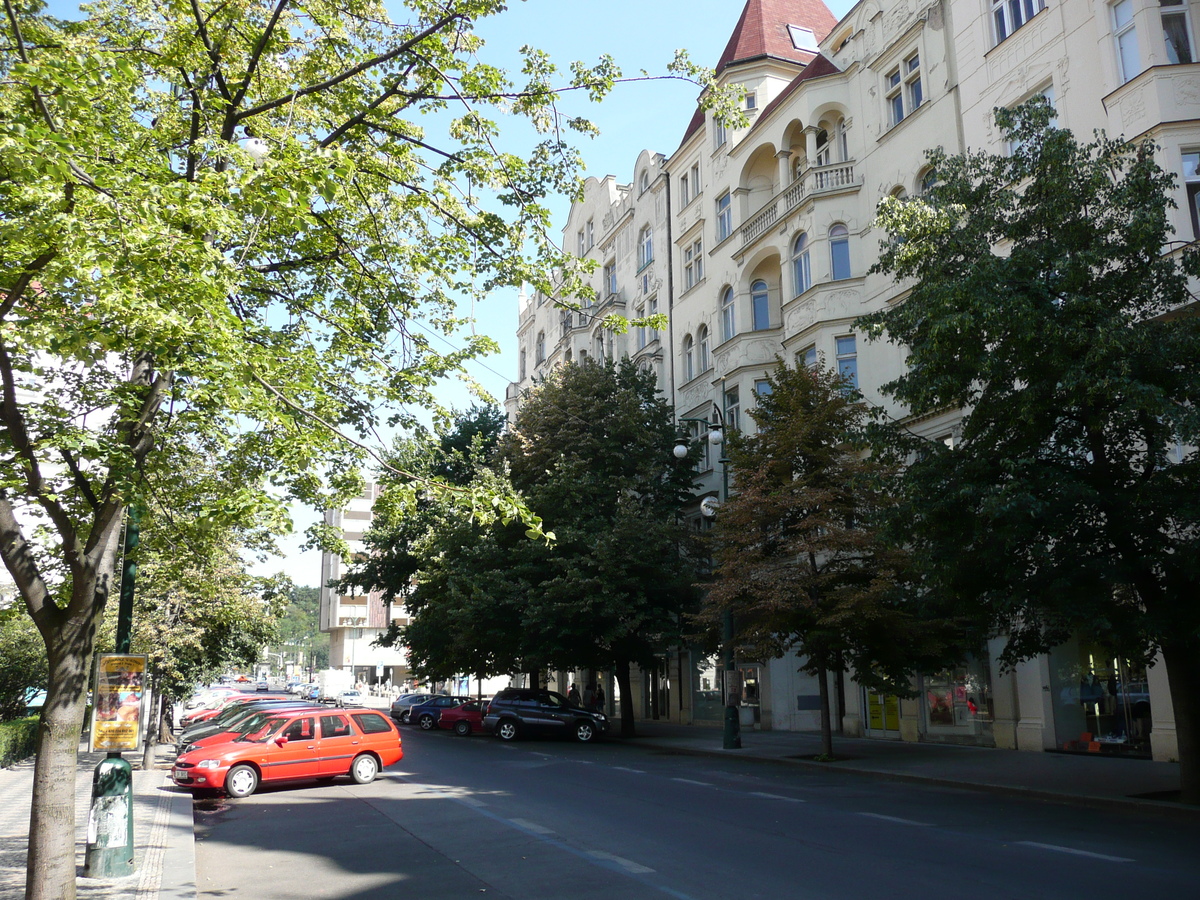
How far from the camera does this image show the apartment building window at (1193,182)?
56.7 ft

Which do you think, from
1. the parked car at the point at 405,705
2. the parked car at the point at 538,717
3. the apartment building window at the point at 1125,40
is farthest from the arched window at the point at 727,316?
the parked car at the point at 405,705

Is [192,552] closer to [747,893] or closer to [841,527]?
[747,893]

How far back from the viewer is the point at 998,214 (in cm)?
1521

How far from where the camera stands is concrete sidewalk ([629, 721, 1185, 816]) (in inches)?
556

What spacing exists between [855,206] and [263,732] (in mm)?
21429

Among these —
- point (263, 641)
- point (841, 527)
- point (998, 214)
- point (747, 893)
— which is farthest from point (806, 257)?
point (747, 893)

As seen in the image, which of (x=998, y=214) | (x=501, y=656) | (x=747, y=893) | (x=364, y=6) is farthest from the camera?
(x=501, y=656)

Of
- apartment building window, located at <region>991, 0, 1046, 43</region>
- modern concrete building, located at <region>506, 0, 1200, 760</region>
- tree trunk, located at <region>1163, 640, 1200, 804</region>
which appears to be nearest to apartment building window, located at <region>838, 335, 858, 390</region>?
modern concrete building, located at <region>506, 0, 1200, 760</region>

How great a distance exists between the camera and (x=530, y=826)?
1196cm

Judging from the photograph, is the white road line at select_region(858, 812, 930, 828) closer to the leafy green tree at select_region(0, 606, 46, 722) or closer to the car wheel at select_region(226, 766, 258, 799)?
the car wheel at select_region(226, 766, 258, 799)

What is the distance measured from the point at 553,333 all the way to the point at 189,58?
151ft

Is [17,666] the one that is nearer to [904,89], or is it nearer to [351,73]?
[351,73]

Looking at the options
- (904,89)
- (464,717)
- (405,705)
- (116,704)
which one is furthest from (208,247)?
(405,705)

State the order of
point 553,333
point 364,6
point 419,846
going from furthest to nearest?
1. point 553,333
2. point 419,846
3. point 364,6
